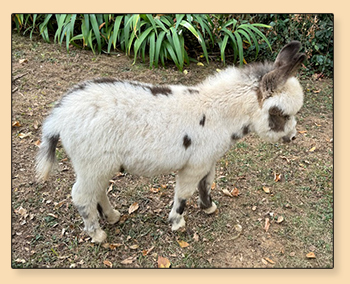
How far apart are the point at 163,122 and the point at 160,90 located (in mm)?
366

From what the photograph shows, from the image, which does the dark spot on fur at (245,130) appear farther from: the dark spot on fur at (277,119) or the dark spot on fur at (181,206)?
the dark spot on fur at (181,206)

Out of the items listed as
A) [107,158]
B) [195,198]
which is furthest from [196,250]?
→ [107,158]

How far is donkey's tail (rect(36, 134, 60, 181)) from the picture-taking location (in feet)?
10.2

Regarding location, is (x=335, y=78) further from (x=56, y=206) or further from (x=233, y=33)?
(x=56, y=206)

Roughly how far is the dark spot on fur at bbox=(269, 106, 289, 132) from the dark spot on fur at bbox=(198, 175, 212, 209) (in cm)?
101

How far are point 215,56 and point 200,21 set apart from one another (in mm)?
926

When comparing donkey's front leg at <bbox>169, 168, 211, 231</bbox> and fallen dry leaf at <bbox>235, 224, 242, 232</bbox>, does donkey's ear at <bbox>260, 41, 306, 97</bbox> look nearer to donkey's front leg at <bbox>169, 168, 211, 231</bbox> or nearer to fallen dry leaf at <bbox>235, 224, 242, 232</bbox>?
donkey's front leg at <bbox>169, 168, 211, 231</bbox>

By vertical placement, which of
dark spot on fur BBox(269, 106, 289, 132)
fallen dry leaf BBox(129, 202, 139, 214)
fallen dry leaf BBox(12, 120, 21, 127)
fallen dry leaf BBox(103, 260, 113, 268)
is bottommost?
fallen dry leaf BBox(103, 260, 113, 268)

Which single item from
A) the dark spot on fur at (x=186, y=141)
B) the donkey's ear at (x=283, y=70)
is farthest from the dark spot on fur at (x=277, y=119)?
the dark spot on fur at (x=186, y=141)

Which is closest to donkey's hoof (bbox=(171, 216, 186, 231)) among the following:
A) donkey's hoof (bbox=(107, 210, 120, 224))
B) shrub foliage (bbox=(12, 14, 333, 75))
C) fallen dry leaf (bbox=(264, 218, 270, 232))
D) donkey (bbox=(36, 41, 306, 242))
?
donkey (bbox=(36, 41, 306, 242))

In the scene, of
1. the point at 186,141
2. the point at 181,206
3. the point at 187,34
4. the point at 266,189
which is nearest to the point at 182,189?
the point at 181,206

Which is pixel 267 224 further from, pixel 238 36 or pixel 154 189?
pixel 238 36

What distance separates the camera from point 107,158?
296 centimetres

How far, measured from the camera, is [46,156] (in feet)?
10.3
